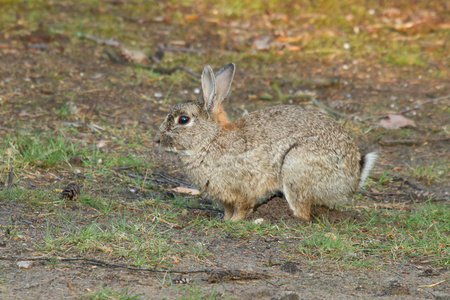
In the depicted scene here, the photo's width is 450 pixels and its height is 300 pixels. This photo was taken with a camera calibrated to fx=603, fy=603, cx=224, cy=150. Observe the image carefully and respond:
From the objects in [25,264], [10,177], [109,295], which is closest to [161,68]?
[10,177]

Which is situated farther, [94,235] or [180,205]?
[180,205]

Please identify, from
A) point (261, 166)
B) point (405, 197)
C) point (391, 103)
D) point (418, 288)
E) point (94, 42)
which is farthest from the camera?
point (94, 42)

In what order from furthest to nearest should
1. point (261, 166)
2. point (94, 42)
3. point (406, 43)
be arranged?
point (406, 43) → point (94, 42) → point (261, 166)

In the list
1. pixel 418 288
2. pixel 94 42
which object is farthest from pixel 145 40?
pixel 418 288

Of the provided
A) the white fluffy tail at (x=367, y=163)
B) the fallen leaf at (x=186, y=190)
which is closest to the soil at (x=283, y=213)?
the white fluffy tail at (x=367, y=163)

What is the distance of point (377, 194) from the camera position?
6023 mm

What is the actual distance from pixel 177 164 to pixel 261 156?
1.51m

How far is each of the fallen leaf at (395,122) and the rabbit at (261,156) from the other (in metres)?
2.38

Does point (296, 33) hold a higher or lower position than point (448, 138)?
higher

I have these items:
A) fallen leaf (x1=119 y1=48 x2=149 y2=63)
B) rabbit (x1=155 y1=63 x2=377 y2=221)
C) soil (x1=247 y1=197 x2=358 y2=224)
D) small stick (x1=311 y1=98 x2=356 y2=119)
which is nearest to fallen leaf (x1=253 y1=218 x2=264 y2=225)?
soil (x1=247 y1=197 x2=358 y2=224)

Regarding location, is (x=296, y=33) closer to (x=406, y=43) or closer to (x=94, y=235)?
(x=406, y=43)

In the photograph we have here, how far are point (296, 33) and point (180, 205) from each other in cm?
563

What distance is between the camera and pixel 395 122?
24.8ft

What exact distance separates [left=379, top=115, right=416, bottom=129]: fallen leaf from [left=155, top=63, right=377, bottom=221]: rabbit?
93.6 inches
